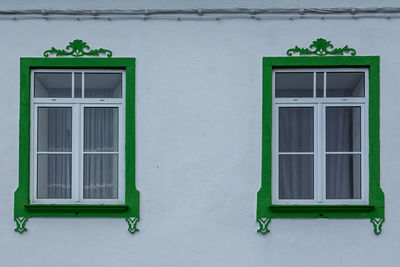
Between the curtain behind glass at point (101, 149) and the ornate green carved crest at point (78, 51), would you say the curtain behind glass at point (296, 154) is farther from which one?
the ornate green carved crest at point (78, 51)

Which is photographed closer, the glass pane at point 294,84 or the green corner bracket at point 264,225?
the green corner bracket at point 264,225

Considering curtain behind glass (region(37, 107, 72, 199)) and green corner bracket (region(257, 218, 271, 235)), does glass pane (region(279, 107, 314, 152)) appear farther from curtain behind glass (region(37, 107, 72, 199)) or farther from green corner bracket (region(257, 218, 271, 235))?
curtain behind glass (region(37, 107, 72, 199))

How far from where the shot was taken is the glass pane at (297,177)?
6141mm

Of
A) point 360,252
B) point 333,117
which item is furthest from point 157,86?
point 360,252

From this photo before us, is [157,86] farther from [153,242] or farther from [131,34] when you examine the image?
[153,242]

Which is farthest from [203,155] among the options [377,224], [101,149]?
[377,224]

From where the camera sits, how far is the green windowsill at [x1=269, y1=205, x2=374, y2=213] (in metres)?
5.86

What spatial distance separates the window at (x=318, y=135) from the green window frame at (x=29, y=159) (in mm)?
1674

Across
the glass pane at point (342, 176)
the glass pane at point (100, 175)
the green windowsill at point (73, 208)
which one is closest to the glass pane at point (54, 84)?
the glass pane at point (100, 175)

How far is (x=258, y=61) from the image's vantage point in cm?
604

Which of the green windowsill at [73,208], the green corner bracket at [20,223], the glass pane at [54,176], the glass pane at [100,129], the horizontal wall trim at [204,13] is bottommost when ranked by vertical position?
the green corner bracket at [20,223]

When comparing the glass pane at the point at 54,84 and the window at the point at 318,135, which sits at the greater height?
the glass pane at the point at 54,84

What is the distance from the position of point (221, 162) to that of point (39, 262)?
7.87ft

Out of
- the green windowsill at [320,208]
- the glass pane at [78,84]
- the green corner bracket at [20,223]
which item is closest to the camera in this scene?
the green windowsill at [320,208]
